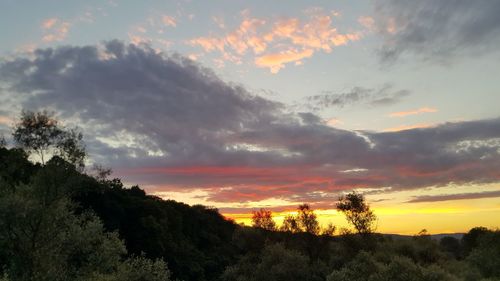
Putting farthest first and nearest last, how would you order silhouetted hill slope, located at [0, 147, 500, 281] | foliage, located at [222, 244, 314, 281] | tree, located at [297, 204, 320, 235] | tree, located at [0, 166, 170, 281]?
tree, located at [297, 204, 320, 235] < foliage, located at [222, 244, 314, 281] < silhouetted hill slope, located at [0, 147, 500, 281] < tree, located at [0, 166, 170, 281]

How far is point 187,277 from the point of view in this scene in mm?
137875

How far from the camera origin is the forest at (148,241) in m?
40.8

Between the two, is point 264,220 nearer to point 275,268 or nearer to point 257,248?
point 257,248

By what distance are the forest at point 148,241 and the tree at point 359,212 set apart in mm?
275

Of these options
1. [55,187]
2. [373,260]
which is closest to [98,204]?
[373,260]

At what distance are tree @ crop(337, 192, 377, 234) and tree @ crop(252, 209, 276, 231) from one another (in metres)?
37.0

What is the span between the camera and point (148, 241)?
132750mm

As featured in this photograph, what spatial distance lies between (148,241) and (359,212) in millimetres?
66547

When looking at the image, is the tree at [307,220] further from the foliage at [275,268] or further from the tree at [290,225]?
the foliage at [275,268]

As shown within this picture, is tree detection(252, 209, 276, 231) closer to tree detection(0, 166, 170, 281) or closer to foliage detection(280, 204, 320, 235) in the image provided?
foliage detection(280, 204, 320, 235)

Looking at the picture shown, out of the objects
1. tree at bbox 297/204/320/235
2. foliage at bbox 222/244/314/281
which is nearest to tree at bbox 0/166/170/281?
foliage at bbox 222/244/314/281

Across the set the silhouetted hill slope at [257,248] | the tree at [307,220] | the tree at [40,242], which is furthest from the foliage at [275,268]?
the tree at [40,242]

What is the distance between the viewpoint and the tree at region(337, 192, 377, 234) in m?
114

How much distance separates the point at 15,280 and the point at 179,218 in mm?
133051
